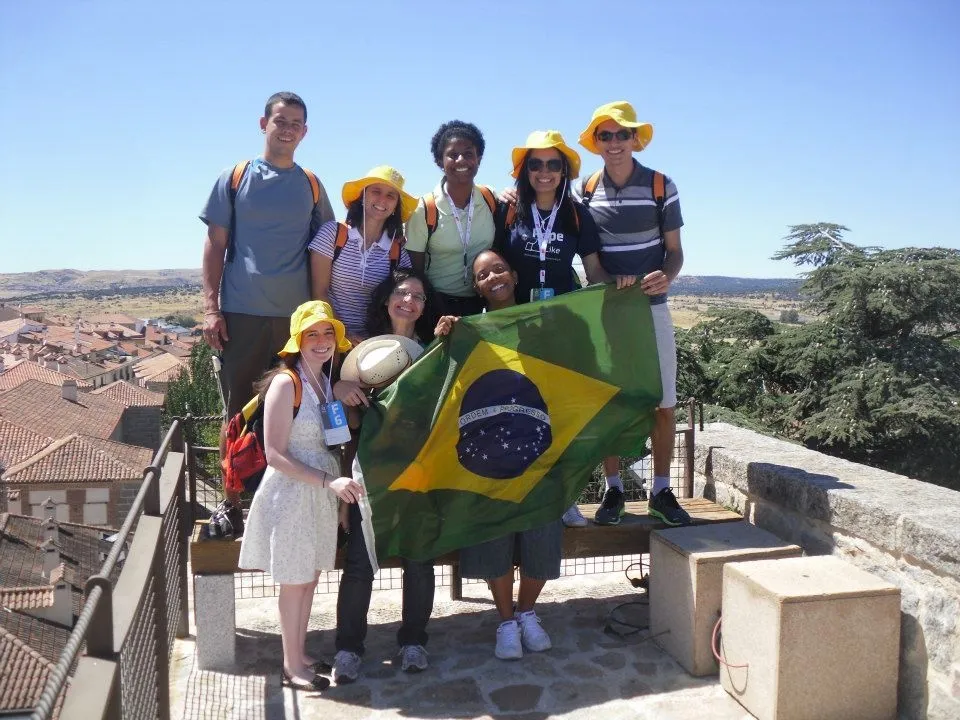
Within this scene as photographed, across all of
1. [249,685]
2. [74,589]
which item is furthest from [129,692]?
[74,589]

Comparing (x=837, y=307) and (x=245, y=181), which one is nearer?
(x=245, y=181)

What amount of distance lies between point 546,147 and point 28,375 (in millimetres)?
64199

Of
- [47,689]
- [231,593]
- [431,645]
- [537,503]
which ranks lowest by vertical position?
[431,645]

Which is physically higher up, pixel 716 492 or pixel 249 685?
pixel 716 492

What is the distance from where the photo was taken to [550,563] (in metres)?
4.87

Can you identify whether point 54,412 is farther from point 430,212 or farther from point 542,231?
point 542,231

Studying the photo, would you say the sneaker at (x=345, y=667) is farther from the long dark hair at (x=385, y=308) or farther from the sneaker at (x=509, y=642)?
the long dark hair at (x=385, y=308)

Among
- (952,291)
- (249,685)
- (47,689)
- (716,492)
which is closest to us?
(47,689)

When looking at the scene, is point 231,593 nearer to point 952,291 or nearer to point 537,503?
point 537,503

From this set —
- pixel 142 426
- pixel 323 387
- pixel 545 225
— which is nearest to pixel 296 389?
pixel 323 387

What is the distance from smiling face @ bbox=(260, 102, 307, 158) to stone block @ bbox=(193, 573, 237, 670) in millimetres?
2346

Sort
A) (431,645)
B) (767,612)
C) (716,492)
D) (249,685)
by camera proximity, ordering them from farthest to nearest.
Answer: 1. (716,492)
2. (431,645)
3. (249,685)
4. (767,612)

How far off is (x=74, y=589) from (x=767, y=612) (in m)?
28.9

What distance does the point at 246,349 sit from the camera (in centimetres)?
496
